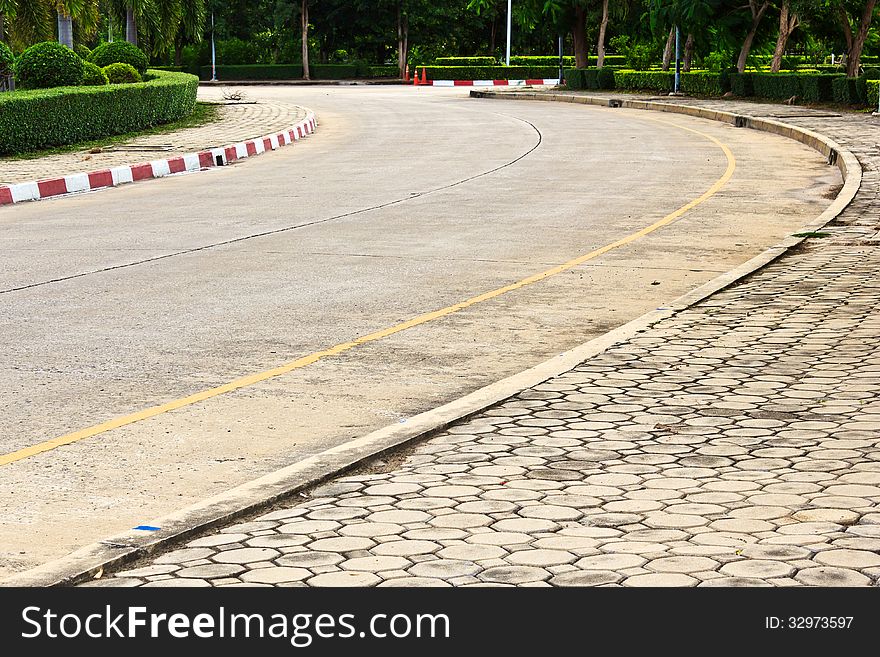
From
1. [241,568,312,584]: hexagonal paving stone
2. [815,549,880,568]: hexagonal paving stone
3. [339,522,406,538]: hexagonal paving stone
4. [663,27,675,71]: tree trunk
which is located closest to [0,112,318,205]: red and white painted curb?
[339,522,406,538]: hexagonal paving stone

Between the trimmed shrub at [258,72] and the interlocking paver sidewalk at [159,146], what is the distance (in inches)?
1671

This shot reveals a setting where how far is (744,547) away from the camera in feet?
15.5

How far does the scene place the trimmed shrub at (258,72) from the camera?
7600 centimetres

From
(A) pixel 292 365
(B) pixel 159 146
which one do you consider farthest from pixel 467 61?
(A) pixel 292 365

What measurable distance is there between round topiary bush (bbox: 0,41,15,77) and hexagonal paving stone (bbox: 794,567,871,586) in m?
25.1

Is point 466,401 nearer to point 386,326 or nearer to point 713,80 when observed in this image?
point 386,326

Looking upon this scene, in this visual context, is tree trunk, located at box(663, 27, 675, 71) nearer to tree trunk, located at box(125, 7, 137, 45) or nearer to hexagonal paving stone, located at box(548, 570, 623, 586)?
tree trunk, located at box(125, 7, 137, 45)

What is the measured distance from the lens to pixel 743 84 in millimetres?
39719

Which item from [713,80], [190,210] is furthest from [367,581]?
Result: [713,80]

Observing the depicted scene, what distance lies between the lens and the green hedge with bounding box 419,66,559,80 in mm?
65250

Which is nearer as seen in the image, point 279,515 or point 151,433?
point 279,515

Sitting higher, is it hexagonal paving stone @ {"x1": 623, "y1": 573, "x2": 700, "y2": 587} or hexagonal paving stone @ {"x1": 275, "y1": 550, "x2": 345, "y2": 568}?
hexagonal paving stone @ {"x1": 623, "y1": 573, "x2": 700, "y2": 587}

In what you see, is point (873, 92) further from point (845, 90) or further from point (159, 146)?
point (159, 146)

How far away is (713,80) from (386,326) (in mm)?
34529
